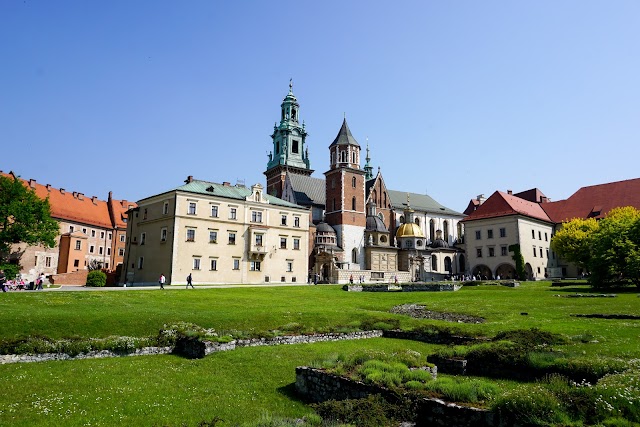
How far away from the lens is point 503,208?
240 ft

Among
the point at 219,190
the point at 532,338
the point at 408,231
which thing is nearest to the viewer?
the point at 532,338

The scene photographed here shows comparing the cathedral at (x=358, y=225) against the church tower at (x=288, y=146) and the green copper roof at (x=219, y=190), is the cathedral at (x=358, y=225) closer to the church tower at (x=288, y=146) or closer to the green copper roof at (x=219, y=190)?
the church tower at (x=288, y=146)

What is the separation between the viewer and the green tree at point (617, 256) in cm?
3694

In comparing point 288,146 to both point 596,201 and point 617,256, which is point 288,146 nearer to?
point 596,201

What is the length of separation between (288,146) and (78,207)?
4089 centimetres

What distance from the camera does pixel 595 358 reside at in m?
11.4

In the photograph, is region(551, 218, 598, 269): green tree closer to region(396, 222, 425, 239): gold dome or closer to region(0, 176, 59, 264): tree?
region(396, 222, 425, 239): gold dome

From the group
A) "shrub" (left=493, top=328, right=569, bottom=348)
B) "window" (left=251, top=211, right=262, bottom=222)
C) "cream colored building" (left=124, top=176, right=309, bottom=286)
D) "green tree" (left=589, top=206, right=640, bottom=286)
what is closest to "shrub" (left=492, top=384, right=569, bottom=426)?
"shrub" (left=493, top=328, right=569, bottom=348)

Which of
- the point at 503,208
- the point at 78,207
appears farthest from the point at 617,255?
the point at 78,207

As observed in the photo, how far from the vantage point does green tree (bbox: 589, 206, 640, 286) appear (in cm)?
3694

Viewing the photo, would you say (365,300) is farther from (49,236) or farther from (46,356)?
(49,236)

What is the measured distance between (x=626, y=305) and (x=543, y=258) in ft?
175

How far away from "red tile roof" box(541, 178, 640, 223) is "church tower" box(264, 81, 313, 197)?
158 ft

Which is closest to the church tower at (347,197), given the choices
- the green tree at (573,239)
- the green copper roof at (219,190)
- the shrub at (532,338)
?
the green copper roof at (219,190)
